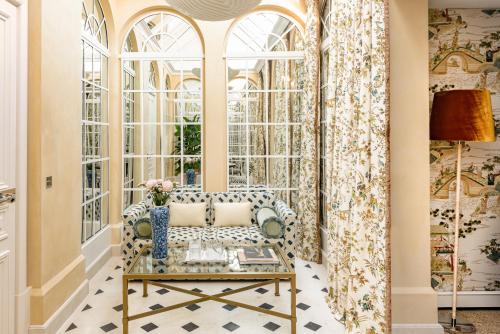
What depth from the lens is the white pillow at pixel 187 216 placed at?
4191 mm

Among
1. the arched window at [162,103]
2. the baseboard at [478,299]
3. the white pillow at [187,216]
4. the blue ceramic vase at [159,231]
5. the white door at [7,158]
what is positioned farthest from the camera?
the arched window at [162,103]

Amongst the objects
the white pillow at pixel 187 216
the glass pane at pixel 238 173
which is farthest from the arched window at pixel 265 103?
the white pillow at pixel 187 216

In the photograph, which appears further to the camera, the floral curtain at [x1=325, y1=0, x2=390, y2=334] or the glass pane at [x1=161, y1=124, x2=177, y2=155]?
the glass pane at [x1=161, y1=124, x2=177, y2=155]

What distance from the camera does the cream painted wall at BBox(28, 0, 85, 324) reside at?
2.60 m

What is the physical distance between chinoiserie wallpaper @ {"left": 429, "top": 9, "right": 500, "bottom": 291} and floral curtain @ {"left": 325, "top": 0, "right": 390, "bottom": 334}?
0.78 metres

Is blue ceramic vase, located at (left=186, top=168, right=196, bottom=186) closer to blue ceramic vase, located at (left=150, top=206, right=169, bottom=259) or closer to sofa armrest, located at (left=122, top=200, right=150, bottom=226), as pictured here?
sofa armrest, located at (left=122, top=200, right=150, bottom=226)

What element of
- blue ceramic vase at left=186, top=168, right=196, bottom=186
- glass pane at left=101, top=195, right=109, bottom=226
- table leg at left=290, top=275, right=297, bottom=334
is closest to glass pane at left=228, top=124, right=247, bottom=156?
blue ceramic vase at left=186, top=168, right=196, bottom=186

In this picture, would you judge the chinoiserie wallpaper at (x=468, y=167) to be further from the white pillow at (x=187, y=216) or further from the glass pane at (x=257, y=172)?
the white pillow at (x=187, y=216)

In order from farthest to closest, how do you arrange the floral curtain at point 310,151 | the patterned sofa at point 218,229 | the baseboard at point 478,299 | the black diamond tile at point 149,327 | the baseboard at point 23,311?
the floral curtain at point 310,151
the patterned sofa at point 218,229
the baseboard at point 478,299
the black diamond tile at point 149,327
the baseboard at point 23,311

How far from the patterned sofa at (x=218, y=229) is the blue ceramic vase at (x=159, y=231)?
50 centimetres

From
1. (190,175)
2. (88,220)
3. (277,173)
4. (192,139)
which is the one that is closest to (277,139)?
(277,173)

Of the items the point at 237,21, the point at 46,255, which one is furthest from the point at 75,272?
the point at 237,21

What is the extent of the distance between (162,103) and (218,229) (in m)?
1.95

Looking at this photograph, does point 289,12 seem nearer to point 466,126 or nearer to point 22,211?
point 466,126
